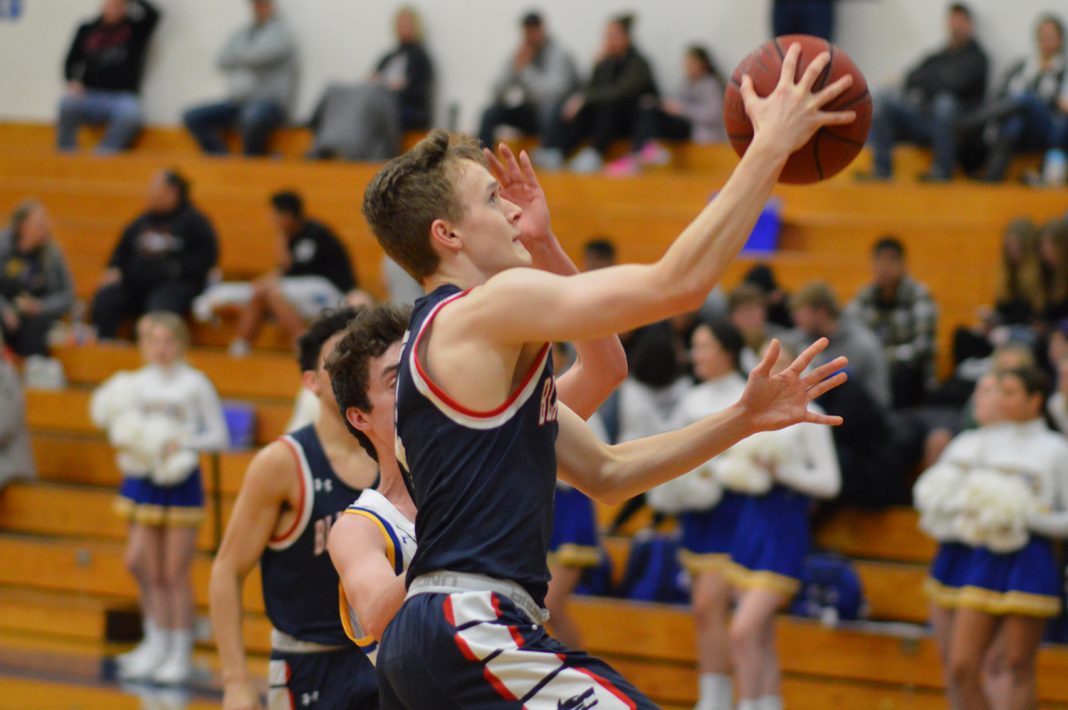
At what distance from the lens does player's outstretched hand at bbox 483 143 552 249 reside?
128 inches

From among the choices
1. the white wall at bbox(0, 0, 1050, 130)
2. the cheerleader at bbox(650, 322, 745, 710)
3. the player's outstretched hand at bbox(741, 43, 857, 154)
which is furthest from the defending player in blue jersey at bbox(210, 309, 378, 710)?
the white wall at bbox(0, 0, 1050, 130)

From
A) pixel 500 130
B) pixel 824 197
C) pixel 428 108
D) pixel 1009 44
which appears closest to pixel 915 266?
pixel 824 197

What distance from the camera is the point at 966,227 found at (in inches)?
398

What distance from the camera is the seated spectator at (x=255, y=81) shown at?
46.3ft

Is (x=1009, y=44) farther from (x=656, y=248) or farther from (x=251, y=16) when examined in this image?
(x=251, y=16)

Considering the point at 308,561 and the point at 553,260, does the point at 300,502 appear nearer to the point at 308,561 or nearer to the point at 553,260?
the point at 308,561

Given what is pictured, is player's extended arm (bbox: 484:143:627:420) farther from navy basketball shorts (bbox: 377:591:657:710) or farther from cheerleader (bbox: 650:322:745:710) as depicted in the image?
cheerleader (bbox: 650:322:745:710)

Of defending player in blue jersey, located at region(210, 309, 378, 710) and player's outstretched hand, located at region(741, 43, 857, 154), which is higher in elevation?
player's outstretched hand, located at region(741, 43, 857, 154)

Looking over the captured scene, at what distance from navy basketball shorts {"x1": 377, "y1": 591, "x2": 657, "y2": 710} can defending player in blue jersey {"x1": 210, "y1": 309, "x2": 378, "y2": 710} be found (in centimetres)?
119

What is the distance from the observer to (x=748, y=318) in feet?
26.8

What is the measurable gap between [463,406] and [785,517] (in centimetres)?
451

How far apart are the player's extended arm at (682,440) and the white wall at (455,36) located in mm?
9279

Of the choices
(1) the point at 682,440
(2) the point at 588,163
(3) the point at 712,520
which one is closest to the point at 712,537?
(3) the point at 712,520

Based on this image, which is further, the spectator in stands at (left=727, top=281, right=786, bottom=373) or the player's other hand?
the spectator in stands at (left=727, top=281, right=786, bottom=373)
